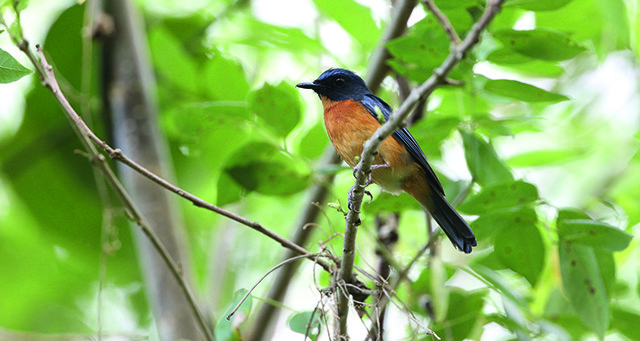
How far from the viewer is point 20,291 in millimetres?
4926

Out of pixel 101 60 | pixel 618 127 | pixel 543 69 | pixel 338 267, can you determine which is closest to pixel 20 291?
pixel 101 60

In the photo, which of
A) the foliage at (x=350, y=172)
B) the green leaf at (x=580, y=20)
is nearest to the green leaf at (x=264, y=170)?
the foliage at (x=350, y=172)

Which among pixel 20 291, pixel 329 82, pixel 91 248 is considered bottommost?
pixel 20 291

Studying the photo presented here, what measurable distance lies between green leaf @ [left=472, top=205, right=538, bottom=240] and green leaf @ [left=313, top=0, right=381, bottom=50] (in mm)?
1482

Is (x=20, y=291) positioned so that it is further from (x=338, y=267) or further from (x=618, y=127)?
(x=618, y=127)

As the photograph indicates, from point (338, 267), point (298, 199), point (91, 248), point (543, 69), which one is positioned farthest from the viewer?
point (298, 199)

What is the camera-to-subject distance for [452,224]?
3.24 m

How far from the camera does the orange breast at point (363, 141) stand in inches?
132

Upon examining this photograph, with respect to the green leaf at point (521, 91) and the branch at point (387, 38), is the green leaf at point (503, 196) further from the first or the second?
the branch at point (387, 38)

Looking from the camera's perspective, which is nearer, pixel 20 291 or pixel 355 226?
pixel 355 226

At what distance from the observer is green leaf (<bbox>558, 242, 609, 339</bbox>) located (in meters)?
2.57

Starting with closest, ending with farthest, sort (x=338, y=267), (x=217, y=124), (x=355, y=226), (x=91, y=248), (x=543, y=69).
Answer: (x=355, y=226) < (x=338, y=267) < (x=217, y=124) < (x=543, y=69) < (x=91, y=248)

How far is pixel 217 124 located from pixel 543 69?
183 centimetres

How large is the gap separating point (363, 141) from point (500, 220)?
3.16 ft
